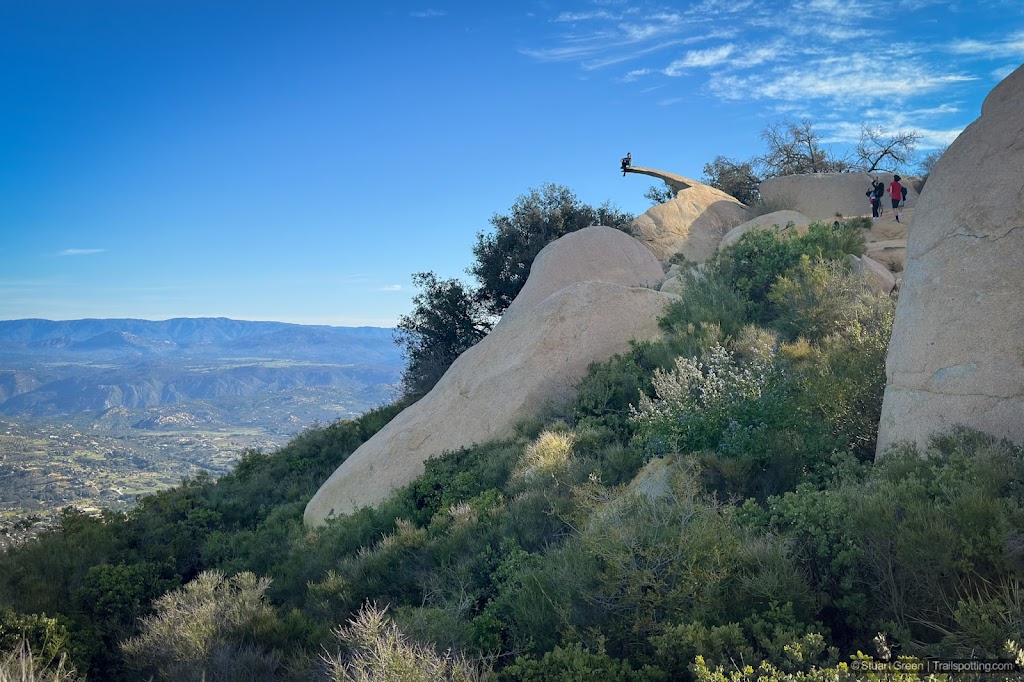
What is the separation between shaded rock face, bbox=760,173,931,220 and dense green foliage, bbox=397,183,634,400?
19.8ft

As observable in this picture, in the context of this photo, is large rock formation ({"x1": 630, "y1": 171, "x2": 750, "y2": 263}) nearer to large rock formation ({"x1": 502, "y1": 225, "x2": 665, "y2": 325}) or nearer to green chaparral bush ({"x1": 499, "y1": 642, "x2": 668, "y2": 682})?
large rock formation ({"x1": 502, "y1": 225, "x2": 665, "y2": 325})

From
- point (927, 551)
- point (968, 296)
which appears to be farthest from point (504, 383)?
point (927, 551)

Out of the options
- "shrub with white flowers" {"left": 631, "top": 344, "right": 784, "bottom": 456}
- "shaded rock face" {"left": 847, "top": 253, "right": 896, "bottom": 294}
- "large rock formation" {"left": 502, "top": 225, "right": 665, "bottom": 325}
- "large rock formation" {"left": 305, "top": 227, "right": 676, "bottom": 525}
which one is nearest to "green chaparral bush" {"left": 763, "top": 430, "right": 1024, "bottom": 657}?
"shrub with white flowers" {"left": 631, "top": 344, "right": 784, "bottom": 456}

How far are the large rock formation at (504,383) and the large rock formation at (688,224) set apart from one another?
405 inches

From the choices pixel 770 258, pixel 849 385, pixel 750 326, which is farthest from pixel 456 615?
pixel 770 258

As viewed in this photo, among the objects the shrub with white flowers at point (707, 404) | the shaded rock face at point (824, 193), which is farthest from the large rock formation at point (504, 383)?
the shaded rock face at point (824, 193)

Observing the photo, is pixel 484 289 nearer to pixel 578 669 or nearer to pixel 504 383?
pixel 504 383

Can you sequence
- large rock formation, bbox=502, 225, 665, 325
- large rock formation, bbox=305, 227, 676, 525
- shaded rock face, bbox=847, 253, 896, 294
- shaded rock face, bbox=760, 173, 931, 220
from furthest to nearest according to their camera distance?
shaded rock face, bbox=760, 173, 931, 220, large rock formation, bbox=502, 225, 665, 325, large rock formation, bbox=305, 227, 676, 525, shaded rock face, bbox=847, 253, 896, 294

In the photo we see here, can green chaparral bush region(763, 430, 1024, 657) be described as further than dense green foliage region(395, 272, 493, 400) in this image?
No

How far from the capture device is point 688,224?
2478 cm

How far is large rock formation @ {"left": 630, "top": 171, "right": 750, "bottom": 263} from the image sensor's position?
2391cm

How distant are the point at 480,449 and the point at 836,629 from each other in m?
7.96

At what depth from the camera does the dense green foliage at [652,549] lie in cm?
451

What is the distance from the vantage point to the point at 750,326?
1066 centimetres
